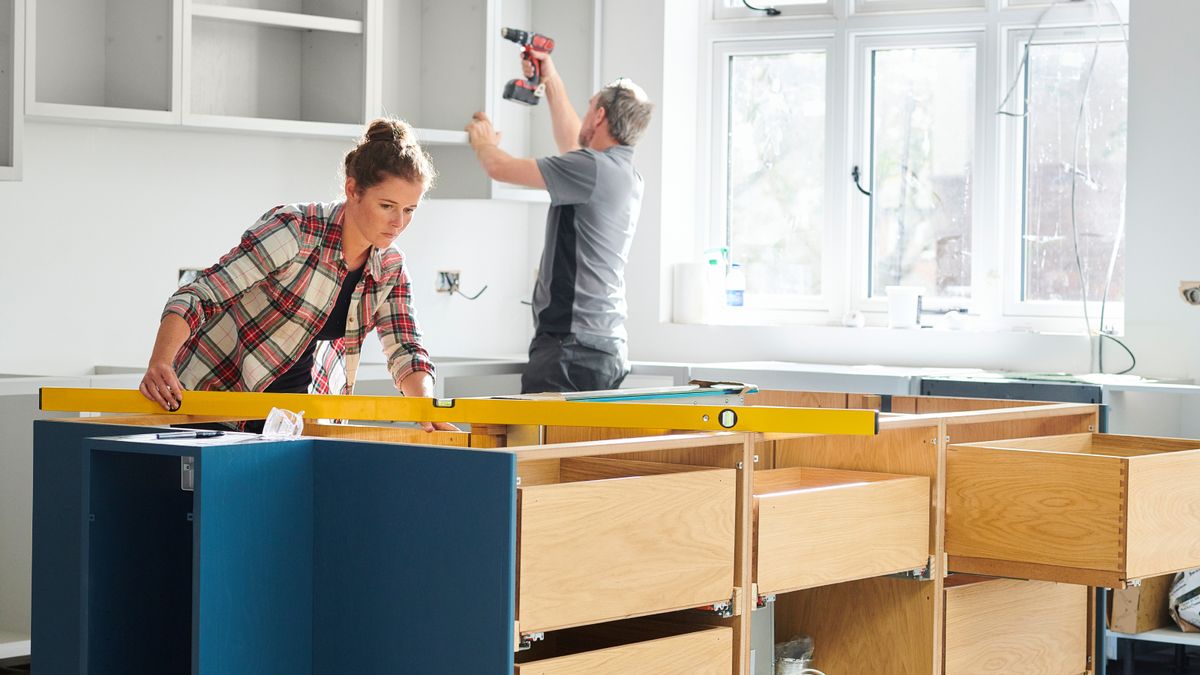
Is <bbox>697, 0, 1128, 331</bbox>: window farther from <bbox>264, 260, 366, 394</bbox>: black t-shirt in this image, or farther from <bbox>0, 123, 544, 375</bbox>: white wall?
<bbox>264, 260, 366, 394</bbox>: black t-shirt

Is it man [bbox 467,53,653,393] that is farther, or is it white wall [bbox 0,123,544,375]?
man [bbox 467,53,653,393]

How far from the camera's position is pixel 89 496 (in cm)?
186

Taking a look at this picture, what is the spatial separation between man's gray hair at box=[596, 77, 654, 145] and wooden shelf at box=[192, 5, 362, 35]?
0.76 m

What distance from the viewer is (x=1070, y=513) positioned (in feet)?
7.82

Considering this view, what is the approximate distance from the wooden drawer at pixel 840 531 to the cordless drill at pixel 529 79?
1915mm

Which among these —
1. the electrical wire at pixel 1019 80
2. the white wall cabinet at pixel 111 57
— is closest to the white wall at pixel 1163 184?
the electrical wire at pixel 1019 80

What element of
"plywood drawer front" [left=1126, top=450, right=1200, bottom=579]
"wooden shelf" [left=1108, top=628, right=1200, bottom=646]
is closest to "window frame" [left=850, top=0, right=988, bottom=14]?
"wooden shelf" [left=1108, top=628, right=1200, bottom=646]

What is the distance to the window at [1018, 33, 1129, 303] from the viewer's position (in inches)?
180

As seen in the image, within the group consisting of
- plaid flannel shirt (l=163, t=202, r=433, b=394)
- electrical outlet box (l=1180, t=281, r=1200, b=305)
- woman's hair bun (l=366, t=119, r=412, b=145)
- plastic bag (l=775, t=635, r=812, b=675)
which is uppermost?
woman's hair bun (l=366, t=119, r=412, b=145)

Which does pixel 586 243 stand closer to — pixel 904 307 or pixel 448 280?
pixel 448 280

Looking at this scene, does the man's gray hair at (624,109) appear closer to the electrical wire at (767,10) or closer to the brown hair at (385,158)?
the electrical wire at (767,10)

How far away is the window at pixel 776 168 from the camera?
5051 mm

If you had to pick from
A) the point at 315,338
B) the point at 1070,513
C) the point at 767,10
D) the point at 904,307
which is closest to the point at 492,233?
the point at 767,10

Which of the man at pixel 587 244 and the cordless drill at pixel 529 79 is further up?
the cordless drill at pixel 529 79
